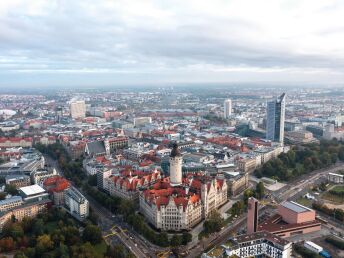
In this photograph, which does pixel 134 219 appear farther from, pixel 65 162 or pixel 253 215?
pixel 65 162

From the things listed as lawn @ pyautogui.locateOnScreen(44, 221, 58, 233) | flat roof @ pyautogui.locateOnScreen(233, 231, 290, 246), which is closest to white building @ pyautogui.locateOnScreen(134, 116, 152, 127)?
lawn @ pyautogui.locateOnScreen(44, 221, 58, 233)

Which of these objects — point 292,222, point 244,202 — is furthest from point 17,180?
point 292,222

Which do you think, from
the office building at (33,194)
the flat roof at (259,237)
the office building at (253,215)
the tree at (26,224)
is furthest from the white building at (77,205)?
the office building at (253,215)

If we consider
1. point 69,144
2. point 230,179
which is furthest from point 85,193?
point 69,144

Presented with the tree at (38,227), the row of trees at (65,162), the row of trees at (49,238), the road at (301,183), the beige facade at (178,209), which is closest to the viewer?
the row of trees at (49,238)

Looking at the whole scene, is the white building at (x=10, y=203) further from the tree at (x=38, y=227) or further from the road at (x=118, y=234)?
the road at (x=118, y=234)

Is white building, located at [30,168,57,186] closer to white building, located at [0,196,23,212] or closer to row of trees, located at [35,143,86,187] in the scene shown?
row of trees, located at [35,143,86,187]
